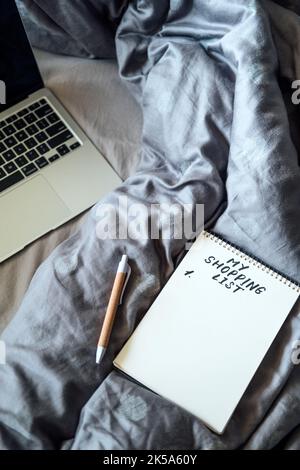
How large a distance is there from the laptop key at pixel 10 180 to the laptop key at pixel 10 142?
0.04 m

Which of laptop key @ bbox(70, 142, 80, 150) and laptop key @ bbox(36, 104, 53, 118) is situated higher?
laptop key @ bbox(36, 104, 53, 118)

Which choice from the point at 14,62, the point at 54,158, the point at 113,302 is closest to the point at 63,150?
the point at 54,158

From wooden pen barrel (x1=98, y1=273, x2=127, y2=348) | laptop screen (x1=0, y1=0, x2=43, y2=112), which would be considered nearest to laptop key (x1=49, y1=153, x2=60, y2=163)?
laptop screen (x1=0, y1=0, x2=43, y2=112)

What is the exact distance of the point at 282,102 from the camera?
0.55m

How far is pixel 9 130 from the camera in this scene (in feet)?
2.18

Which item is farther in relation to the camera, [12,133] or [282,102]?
[12,133]

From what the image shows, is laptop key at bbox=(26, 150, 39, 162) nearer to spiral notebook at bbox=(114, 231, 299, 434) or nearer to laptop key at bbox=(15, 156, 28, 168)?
laptop key at bbox=(15, 156, 28, 168)

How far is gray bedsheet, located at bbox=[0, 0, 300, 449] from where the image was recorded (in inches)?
19.1

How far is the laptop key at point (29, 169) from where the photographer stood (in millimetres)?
646

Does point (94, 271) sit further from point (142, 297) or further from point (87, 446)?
point (87, 446)

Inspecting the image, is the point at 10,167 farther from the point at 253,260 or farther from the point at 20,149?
the point at 253,260

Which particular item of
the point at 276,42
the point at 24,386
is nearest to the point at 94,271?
the point at 24,386

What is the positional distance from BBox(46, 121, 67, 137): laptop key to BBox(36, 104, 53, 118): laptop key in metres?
0.02

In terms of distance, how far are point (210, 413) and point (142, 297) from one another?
14 cm
